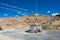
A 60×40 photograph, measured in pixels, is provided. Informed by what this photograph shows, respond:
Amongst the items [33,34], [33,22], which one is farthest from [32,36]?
[33,22]

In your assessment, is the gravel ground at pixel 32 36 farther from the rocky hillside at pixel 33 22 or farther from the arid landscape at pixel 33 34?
the rocky hillside at pixel 33 22

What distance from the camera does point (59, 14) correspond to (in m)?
68.9

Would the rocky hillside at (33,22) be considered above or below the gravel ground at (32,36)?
above

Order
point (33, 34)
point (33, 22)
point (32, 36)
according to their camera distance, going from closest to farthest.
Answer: point (32, 36)
point (33, 34)
point (33, 22)

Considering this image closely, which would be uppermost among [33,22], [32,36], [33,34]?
[33,22]

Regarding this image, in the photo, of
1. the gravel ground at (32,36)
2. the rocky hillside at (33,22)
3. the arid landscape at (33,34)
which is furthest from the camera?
the rocky hillside at (33,22)

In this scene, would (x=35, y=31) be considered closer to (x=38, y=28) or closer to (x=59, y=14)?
(x=38, y=28)

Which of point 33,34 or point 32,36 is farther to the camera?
point 33,34

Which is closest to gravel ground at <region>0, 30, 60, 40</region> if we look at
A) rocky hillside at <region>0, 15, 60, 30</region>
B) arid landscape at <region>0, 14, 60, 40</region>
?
arid landscape at <region>0, 14, 60, 40</region>

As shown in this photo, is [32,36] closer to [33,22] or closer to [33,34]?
[33,34]

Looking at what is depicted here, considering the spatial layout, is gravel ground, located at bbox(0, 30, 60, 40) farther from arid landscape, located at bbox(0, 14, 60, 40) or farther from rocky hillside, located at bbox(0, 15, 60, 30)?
rocky hillside, located at bbox(0, 15, 60, 30)

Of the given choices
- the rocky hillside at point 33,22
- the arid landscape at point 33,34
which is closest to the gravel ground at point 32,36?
the arid landscape at point 33,34

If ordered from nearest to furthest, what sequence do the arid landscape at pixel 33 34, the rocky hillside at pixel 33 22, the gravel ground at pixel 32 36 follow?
1. the gravel ground at pixel 32 36
2. the arid landscape at pixel 33 34
3. the rocky hillside at pixel 33 22

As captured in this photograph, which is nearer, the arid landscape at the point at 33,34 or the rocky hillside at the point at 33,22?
the arid landscape at the point at 33,34
